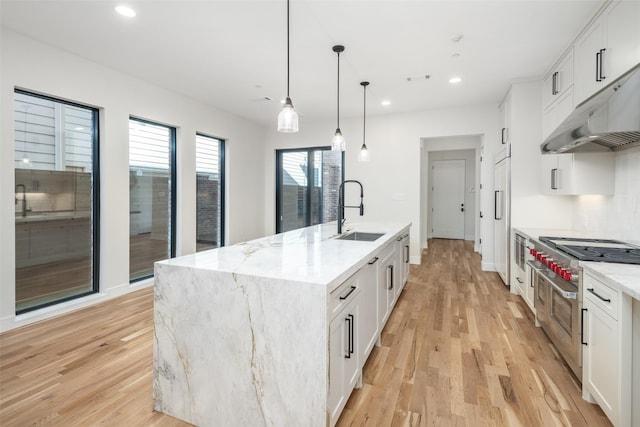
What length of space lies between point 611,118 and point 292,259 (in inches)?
81.9

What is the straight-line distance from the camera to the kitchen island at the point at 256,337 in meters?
1.45

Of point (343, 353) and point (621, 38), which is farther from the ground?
point (621, 38)

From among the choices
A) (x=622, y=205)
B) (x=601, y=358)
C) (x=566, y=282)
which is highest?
(x=622, y=205)

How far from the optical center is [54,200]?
11.1ft

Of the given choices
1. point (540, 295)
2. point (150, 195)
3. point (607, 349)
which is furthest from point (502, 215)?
point (150, 195)

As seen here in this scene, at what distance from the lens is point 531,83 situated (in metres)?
4.09

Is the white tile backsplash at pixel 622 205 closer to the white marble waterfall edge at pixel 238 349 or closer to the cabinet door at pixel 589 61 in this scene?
the cabinet door at pixel 589 61

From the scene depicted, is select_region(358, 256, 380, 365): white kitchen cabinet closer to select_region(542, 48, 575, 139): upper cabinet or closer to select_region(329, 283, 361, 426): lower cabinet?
select_region(329, 283, 361, 426): lower cabinet

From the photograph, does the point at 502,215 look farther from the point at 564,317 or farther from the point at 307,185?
the point at 307,185

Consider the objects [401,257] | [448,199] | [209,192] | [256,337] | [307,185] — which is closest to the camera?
[256,337]

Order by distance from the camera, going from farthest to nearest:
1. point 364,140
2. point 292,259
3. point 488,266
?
1. point 364,140
2. point 488,266
3. point 292,259

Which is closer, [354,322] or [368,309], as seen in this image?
[354,322]

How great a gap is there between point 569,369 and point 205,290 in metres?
2.65

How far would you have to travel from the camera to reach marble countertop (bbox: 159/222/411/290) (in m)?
1.59
